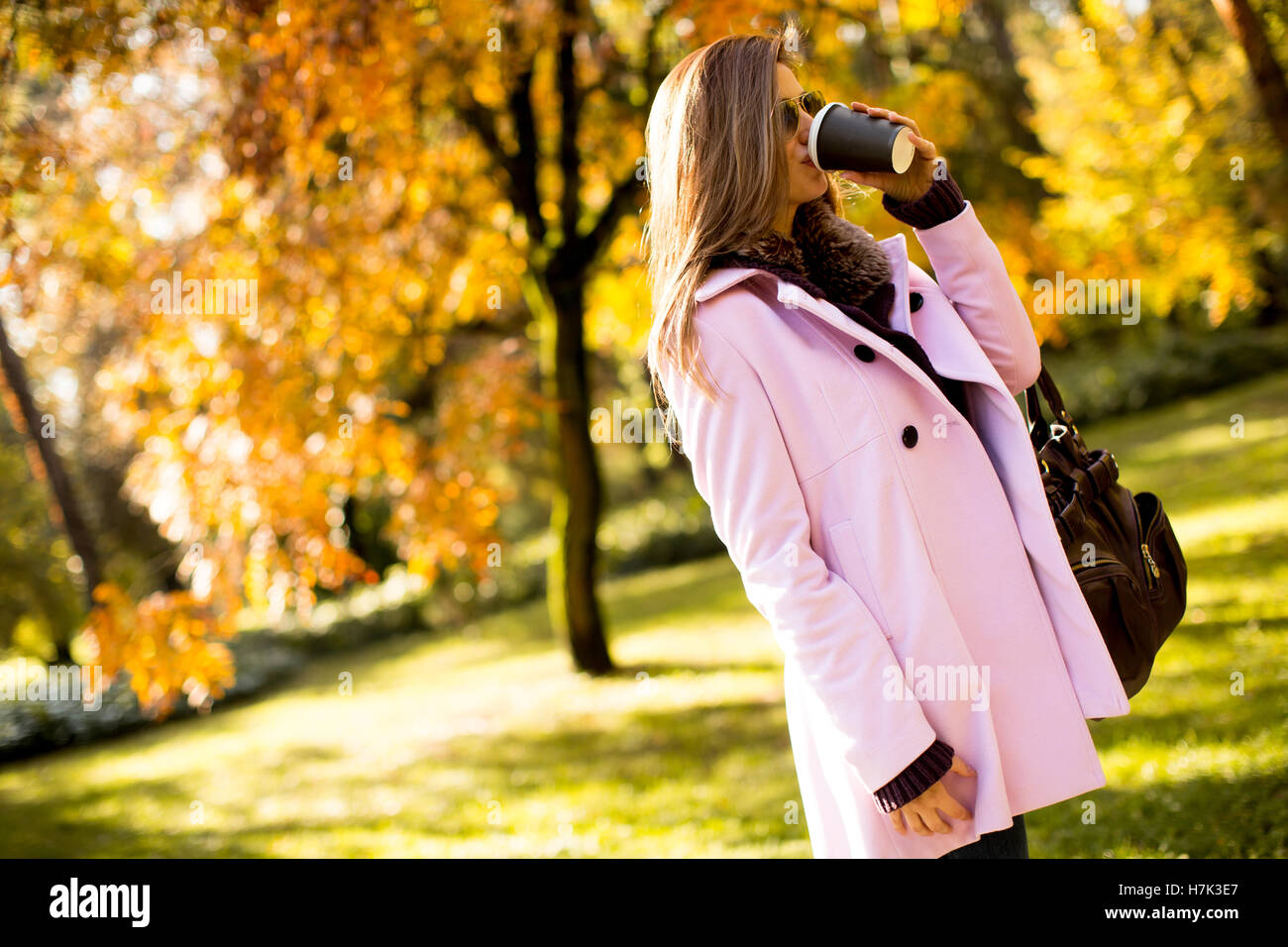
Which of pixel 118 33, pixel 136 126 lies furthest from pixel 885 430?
pixel 136 126

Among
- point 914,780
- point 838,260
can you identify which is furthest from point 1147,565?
point 838,260

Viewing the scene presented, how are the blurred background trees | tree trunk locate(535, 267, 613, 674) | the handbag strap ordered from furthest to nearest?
tree trunk locate(535, 267, 613, 674)
the blurred background trees
the handbag strap

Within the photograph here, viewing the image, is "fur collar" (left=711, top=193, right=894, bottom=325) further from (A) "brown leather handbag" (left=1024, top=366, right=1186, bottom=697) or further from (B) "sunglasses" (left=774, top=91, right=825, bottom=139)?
(A) "brown leather handbag" (left=1024, top=366, right=1186, bottom=697)

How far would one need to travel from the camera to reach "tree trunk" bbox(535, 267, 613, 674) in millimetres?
7852

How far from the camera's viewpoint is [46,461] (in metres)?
11.5

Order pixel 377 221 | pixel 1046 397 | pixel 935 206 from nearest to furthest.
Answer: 1. pixel 935 206
2. pixel 1046 397
3. pixel 377 221

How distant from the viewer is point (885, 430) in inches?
71.3

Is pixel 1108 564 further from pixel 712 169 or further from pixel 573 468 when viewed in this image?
pixel 573 468

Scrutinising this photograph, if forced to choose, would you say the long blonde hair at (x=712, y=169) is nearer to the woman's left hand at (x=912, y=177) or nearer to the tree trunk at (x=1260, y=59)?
the woman's left hand at (x=912, y=177)

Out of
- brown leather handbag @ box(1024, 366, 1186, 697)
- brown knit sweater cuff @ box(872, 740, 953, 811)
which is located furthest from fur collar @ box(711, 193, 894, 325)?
brown knit sweater cuff @ box(872, 740, 953, 811)

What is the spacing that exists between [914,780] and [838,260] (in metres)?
1.03

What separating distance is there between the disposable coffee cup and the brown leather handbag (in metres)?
0.64

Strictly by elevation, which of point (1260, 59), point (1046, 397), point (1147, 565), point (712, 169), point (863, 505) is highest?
point (1260, 59)

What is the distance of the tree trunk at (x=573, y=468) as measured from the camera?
7.85 metres
